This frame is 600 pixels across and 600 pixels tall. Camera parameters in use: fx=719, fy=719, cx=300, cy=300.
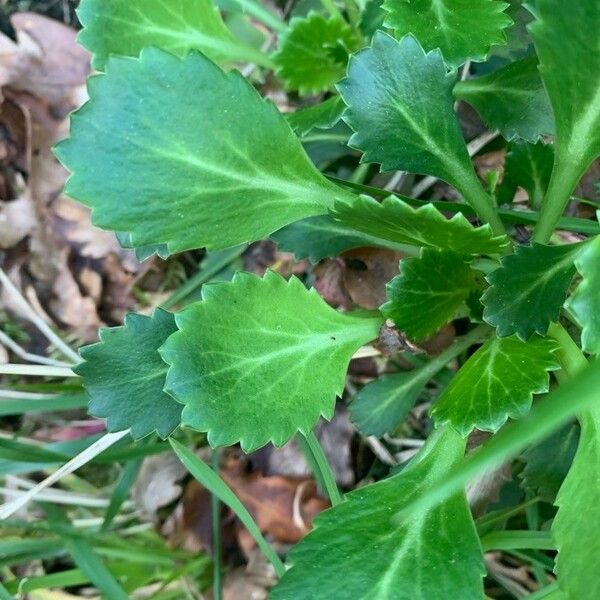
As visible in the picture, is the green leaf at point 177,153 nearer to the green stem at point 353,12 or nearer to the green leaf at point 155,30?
the green leaf at point 155,30

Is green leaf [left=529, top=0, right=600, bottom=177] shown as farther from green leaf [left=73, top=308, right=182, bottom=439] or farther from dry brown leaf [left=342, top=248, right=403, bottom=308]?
green leaf [left=73, top=308, right=182, bottom=439]

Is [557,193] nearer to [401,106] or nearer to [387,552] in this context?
[401,106]

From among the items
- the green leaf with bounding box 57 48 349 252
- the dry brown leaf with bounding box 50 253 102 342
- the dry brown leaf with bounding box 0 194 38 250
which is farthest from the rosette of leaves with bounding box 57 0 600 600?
the dry brown leaf with bounding box 0 194 38 250

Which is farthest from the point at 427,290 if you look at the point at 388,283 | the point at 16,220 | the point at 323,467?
the point at 16,220

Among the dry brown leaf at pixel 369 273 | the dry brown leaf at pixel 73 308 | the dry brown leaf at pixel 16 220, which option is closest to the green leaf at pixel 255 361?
the dry brown leaf at pixel 369 273

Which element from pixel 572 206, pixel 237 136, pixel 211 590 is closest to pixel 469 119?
pixel 572 206

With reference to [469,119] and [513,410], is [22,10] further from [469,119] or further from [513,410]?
[513,410]
